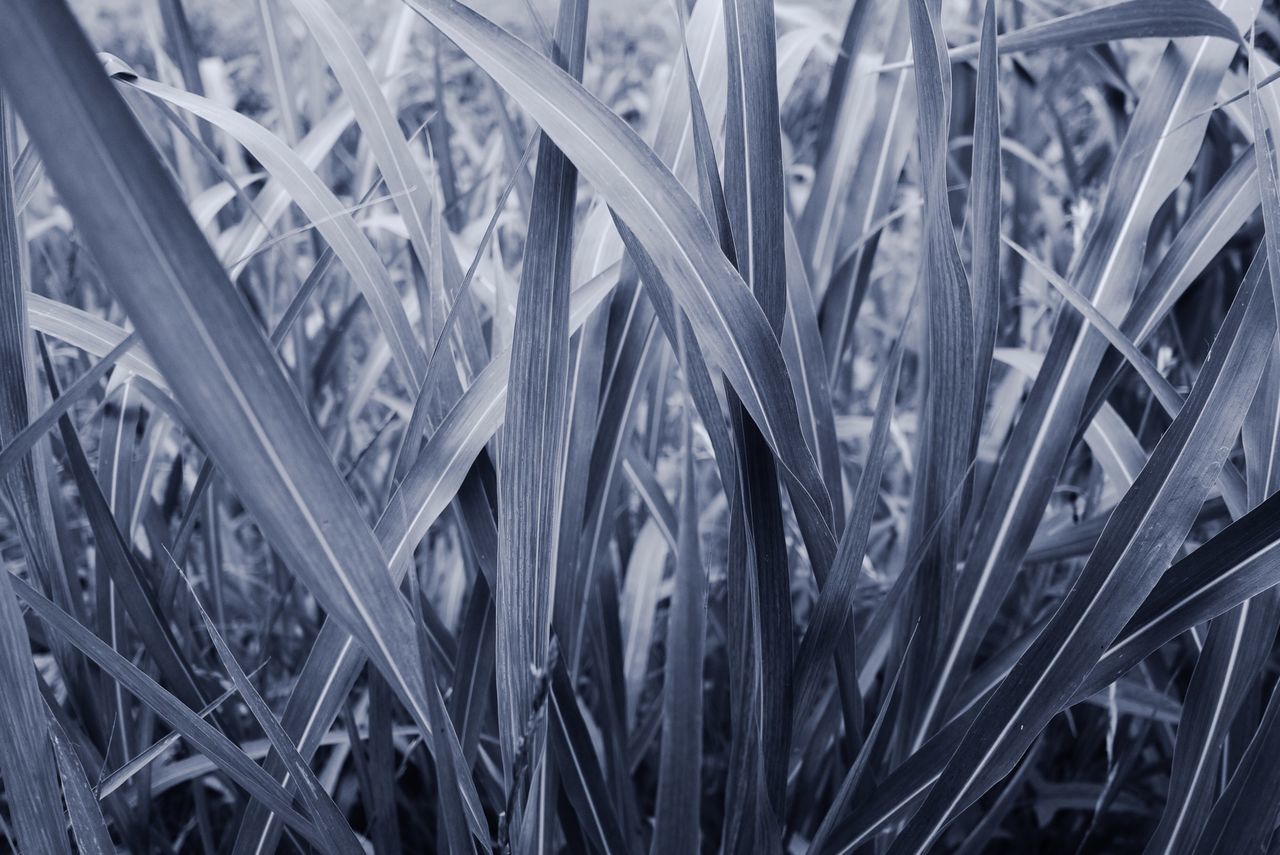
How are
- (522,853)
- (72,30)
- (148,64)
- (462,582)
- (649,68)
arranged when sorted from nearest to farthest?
(72,30) → (522,853) → (462,582) → (148,64) → (649,68)

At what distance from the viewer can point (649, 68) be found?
242 cm

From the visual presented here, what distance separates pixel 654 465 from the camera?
0.58m

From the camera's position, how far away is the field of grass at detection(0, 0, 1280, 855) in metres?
0.26

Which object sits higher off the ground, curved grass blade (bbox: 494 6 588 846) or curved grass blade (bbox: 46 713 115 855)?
curved grass blade (bbox: 494 6 588 846)

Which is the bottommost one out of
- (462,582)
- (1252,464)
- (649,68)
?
(462,582)

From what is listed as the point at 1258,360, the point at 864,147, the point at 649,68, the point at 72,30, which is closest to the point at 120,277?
the point at 72,30

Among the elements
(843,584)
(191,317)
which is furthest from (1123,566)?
(191,317)

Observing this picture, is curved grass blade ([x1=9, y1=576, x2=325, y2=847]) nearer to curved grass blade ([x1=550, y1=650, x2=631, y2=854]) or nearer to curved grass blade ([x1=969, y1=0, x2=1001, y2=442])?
curved grass blade ([x1=550, y1=650, x2=631, y2=854])

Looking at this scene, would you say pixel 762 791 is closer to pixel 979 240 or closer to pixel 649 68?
pixel 979 240

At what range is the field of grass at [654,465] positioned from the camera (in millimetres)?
261

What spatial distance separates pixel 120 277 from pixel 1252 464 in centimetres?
42

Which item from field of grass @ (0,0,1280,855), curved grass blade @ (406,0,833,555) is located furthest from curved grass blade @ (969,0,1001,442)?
curved grass blade @ (406,0,833,555)

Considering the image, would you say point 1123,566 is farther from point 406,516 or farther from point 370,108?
point 370,108

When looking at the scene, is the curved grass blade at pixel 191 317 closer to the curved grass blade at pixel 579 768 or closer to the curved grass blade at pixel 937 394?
the curved grass blade at pixel 579 768
